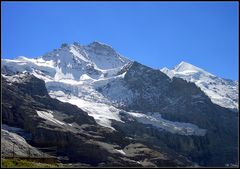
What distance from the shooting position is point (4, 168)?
122ft

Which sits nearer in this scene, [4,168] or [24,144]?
[4,168]

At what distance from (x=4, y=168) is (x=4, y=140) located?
477 feet

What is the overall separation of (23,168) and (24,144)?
152 m

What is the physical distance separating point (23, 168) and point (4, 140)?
5567 inches

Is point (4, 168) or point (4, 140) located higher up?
point (4, 140)

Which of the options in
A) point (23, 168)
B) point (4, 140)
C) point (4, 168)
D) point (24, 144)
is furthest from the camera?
point (24, 144)

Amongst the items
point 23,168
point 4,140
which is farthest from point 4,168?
point 4,140

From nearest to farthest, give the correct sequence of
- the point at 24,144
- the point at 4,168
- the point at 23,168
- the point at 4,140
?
the point at 4,168
the point at 23,168
the point at 4,140
the point at 24,144

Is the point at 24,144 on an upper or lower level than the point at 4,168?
upper

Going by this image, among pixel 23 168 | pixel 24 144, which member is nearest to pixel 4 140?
pixel 24 144

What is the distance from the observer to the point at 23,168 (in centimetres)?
4116

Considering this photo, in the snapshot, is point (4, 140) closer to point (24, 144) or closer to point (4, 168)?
point (24, 144)

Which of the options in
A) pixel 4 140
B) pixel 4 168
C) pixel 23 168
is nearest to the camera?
pixel 4 168

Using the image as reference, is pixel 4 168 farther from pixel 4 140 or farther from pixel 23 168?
pixel 4 140
